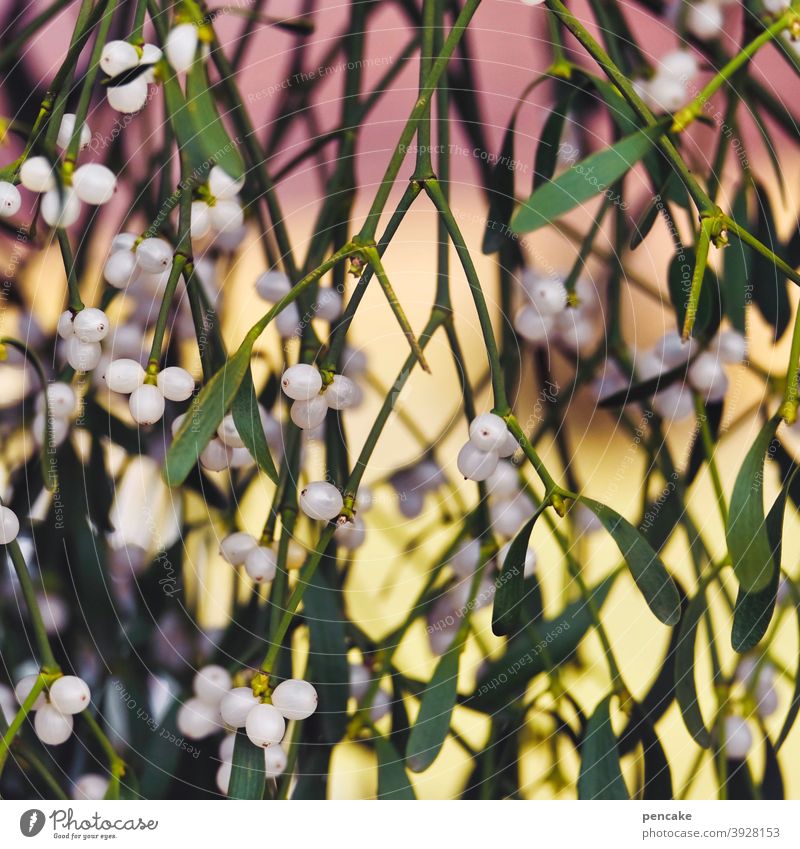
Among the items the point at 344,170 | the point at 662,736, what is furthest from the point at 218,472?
the point at 662,736

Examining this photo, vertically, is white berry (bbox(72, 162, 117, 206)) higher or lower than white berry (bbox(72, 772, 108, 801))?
higher

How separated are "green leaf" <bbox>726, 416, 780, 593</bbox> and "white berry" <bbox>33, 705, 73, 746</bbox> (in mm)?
335

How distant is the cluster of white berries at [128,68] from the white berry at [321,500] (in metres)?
0.20

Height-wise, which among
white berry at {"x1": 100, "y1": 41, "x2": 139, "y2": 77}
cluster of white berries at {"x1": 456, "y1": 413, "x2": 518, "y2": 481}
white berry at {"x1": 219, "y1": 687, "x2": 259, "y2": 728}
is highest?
white berry at {"x1": 100, "y1": 41, "x2": 139, "y2": 77}

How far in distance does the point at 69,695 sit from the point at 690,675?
1.03 feet

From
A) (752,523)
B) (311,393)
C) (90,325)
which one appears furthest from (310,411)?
(752,523)

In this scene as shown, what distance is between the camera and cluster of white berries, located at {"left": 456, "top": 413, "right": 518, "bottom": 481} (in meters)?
0.40

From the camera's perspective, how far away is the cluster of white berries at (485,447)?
0.40 metres

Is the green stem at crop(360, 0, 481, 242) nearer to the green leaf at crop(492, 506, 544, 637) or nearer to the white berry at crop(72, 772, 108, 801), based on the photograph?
the green leaf at crop(492, 506, 544, 637)

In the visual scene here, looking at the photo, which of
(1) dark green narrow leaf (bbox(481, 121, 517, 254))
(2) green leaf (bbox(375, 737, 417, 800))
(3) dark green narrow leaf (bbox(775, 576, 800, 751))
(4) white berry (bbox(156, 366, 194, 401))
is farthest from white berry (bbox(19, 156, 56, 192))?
(3) dark green narrow leaf (bbox(775, 576, 800, 751))

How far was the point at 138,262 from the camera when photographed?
43 cm

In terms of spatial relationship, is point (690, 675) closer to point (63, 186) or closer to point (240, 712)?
point (240, 712)

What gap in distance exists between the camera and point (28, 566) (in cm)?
46
